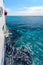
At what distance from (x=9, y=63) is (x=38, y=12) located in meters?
0.76

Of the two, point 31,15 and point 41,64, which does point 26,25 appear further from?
point 41,64

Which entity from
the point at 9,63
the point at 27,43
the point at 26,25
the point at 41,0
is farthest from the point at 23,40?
the point at 41,0

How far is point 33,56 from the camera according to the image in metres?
1.89

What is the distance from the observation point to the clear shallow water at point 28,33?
192cm

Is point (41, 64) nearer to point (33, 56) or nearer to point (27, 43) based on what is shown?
point (33, 56)

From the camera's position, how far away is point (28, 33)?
78.1 inches

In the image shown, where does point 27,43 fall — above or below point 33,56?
above

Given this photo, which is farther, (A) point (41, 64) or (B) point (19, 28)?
(B) point (19, 28)

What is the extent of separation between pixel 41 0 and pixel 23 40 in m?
0.57

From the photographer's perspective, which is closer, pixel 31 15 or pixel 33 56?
pixel 33 56

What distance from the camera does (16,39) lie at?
197cm

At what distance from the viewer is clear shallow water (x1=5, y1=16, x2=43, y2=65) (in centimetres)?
192

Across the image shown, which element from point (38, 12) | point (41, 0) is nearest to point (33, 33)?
point (38, 12)

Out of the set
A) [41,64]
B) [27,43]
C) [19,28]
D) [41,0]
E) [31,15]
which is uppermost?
[41,0]
